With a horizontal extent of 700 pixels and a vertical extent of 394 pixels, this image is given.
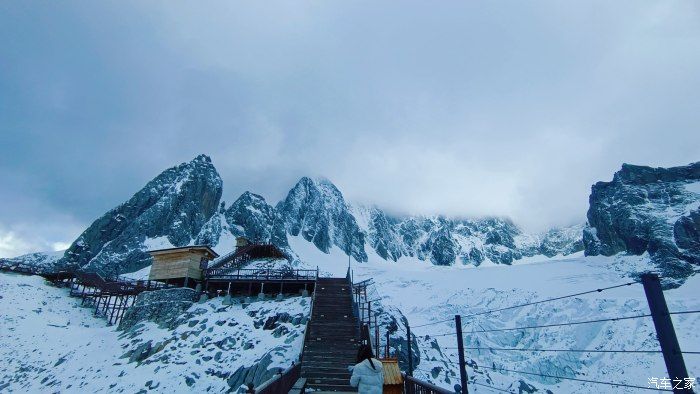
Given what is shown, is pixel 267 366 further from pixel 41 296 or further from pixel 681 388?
pixel 41 296

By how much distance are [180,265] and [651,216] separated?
16043 centimetres

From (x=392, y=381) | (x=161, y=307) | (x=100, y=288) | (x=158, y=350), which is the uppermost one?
(x=100, y=288)

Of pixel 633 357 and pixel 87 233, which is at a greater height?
pixel 87 233

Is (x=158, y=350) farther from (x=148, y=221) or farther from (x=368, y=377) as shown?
(x=148, y=221)

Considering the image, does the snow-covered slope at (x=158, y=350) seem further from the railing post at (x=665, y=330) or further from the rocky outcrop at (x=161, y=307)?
the railing post at (x=665, y=330)

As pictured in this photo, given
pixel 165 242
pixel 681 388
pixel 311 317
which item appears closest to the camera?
pixel 681 388

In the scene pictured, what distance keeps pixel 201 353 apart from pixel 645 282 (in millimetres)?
22412

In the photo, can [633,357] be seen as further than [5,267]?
Yes

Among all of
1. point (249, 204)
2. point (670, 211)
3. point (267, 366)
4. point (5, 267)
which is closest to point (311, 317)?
point (267, 366)

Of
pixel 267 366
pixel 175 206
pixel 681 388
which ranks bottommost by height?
pixel 267 366

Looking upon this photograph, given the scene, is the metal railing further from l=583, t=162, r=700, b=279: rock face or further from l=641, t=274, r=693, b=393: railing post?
l=583, t=162, r=700, b=279: rock face

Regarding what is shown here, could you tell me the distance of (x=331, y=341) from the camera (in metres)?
20.0

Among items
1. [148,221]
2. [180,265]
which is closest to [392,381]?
[180,265]

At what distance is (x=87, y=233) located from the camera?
8700cm
